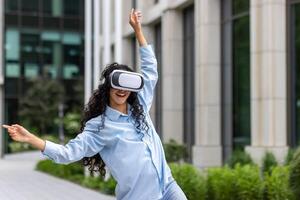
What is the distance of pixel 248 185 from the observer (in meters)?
10.1

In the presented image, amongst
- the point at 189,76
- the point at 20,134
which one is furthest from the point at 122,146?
the point at 189,76

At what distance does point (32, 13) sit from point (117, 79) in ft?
143

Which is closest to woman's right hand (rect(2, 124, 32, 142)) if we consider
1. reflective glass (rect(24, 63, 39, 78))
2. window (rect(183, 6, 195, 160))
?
window (rect(183, 6, 195, 160))

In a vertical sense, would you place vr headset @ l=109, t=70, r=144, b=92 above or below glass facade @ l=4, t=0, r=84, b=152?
below

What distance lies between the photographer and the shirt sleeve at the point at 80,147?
3.77 metres

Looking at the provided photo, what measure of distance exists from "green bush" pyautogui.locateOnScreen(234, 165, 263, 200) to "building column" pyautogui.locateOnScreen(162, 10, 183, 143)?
41.9ft

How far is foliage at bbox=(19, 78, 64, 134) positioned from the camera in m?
45.8

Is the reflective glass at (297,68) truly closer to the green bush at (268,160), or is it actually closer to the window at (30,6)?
the green bush at (268,160)

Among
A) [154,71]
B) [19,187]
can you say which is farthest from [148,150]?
[19,187]

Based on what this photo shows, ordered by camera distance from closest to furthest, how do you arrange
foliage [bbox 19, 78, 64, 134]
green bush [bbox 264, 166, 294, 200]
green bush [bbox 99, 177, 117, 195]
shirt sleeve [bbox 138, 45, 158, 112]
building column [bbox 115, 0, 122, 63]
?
shirt sleeve [bbox 138, 45, 158, 112]
green bush [bbox 264, 166, 294, 200]
green bush [bbox 99, 177, 117, 195]
building column [bbox 115, 0, 122, 63]
foliage [bbox 19, 78, 64, 134]

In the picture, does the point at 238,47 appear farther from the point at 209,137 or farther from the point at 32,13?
the point at 32,13

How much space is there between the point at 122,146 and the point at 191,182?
744cm

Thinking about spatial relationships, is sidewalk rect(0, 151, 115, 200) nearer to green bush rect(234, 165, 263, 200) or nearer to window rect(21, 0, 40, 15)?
green bush rect(234, 165, 263, 200)

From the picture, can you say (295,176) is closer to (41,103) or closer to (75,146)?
(75,146)
